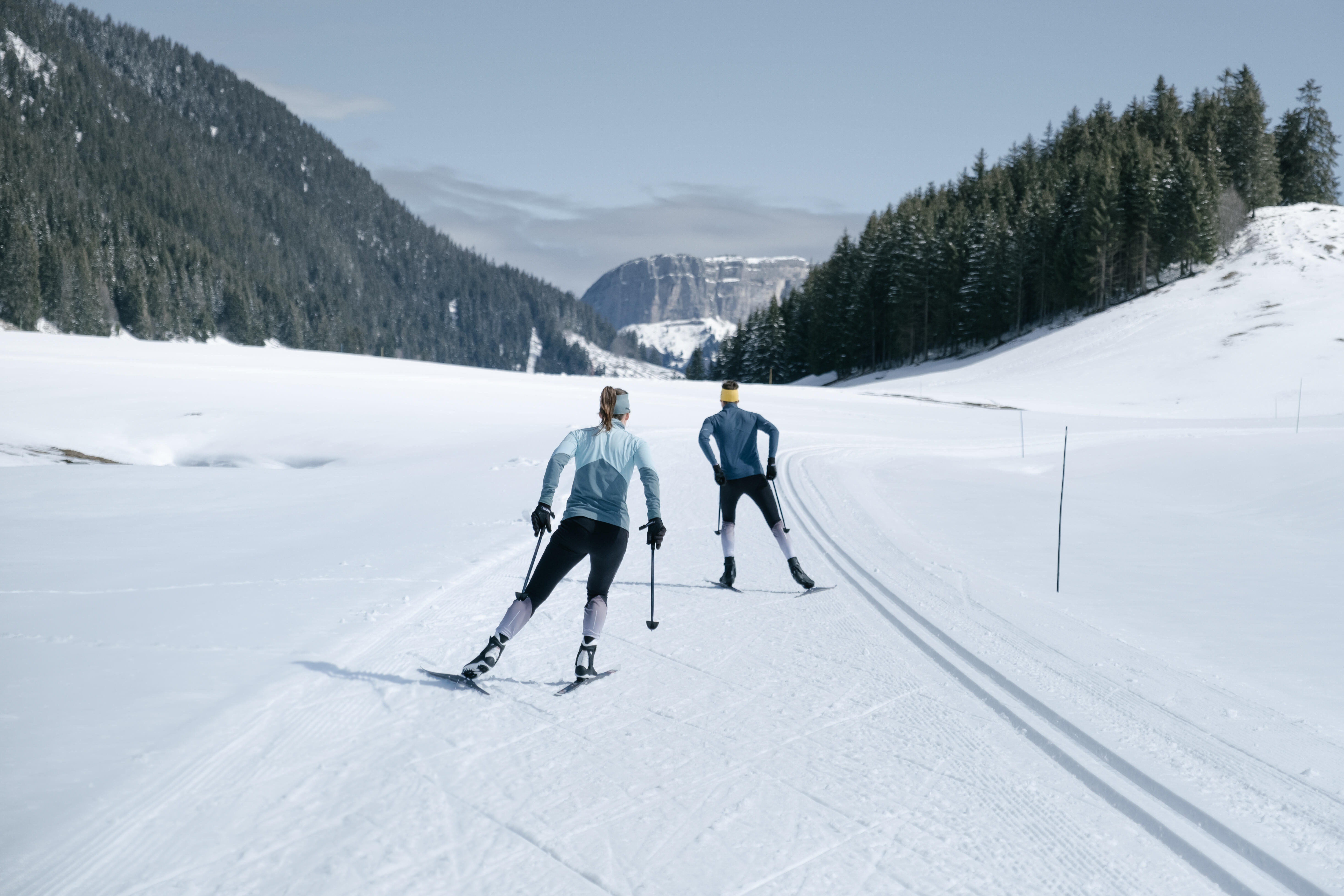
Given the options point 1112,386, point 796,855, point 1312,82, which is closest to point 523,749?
point 796,855

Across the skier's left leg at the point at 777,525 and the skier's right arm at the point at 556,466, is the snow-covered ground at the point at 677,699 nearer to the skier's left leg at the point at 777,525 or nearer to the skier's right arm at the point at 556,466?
the skier's left leg at the point at 777,525

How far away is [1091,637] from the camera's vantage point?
662 cm

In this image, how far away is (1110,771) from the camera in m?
4.06

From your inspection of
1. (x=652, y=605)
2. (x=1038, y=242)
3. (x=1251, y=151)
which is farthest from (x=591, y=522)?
(x=1251, y=151)

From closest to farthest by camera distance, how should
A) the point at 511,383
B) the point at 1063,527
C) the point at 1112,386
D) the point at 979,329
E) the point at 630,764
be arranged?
the point at 630,764 → the point at 1063,527 → the point at 511,383 → the point at 1112,386 → the point at 979,329

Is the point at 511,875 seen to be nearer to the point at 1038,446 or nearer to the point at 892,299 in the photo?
the point at 1038,446

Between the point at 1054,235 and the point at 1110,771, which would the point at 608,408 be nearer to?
the point at 1110,771

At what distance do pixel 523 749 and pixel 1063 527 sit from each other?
34.8ft

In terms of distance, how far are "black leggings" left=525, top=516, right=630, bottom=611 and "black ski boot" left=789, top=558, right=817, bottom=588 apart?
2.96m

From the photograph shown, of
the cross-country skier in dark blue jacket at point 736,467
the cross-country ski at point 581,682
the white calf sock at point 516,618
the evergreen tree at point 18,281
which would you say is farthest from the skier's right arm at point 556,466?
the evergreen tree at point 18,281

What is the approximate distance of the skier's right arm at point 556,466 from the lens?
5.27m

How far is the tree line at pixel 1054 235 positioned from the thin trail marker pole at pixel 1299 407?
72.8 feet

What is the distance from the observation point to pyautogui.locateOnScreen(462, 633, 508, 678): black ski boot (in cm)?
520

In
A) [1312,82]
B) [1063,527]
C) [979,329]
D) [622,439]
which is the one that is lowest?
[1063,527]
